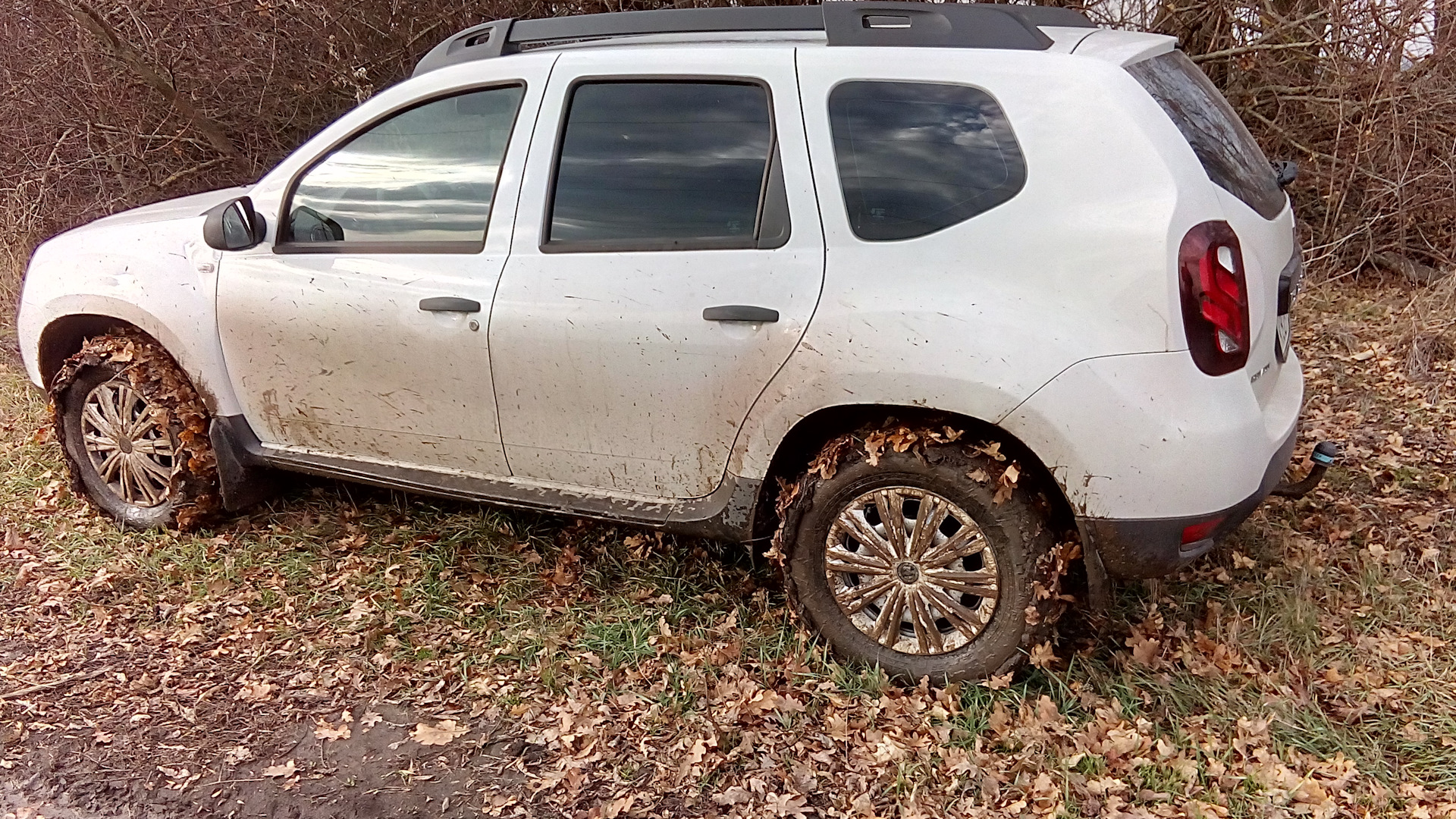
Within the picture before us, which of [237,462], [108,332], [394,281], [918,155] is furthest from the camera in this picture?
[108,332]

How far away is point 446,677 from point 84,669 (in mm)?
1303

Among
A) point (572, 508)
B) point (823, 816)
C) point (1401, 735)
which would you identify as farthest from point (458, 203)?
point (1401, 735)

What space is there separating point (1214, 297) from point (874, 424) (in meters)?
0.99

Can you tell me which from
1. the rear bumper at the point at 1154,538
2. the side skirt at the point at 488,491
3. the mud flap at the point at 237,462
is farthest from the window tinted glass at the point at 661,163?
the mud flap at the point at 237,462

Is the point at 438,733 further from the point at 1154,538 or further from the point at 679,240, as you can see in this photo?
the point at 1154,538

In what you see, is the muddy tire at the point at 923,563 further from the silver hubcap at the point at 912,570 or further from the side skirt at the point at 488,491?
the side skirt at the point at 488,491

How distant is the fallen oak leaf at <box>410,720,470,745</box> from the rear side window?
8.97ft

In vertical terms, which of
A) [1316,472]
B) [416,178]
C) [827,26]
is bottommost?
[1316,472]

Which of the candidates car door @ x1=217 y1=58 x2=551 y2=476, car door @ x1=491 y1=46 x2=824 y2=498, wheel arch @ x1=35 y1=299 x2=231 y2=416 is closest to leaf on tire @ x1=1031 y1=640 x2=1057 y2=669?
car door @ x1=491 y1=46 x2=824 y2=498

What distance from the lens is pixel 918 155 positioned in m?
2.94

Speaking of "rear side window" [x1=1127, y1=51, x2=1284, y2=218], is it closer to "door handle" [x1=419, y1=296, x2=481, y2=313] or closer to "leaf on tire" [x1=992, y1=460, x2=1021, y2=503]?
"leaf on tire" [x1=992, y1=460, x2=1021, y2=503]

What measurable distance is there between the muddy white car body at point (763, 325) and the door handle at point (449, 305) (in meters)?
0.01

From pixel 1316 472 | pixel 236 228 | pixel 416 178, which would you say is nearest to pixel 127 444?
pixel 236 228

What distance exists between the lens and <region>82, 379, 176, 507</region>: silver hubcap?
4.34 m
